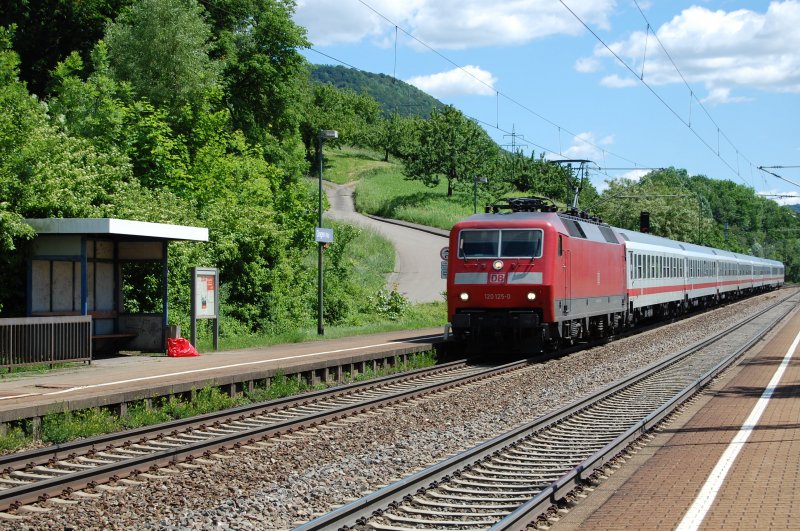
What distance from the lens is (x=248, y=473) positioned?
32.8 ft

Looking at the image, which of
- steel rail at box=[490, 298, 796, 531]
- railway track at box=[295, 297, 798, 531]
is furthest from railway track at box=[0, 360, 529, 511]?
steel rail at box=[490, 298, 796, 531]

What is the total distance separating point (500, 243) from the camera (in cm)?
2195

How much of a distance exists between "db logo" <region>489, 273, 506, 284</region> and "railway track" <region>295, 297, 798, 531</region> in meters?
5.03

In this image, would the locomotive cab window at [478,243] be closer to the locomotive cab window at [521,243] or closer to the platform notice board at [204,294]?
the locomotive cab window at [521,243]

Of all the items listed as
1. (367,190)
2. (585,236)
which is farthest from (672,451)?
(367,190)

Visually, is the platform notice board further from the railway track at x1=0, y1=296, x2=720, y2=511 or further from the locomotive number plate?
the locomotive number plate

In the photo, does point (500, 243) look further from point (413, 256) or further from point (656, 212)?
point (656, 212)

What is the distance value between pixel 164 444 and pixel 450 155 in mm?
74277

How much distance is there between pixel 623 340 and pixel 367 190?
60445mm

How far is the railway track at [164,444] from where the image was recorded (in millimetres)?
9359

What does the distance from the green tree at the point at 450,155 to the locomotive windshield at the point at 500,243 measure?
62.1 meters

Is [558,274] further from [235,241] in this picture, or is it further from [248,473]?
[248,473]

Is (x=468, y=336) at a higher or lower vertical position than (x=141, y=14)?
lower

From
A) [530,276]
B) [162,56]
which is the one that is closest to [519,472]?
[530,276]
